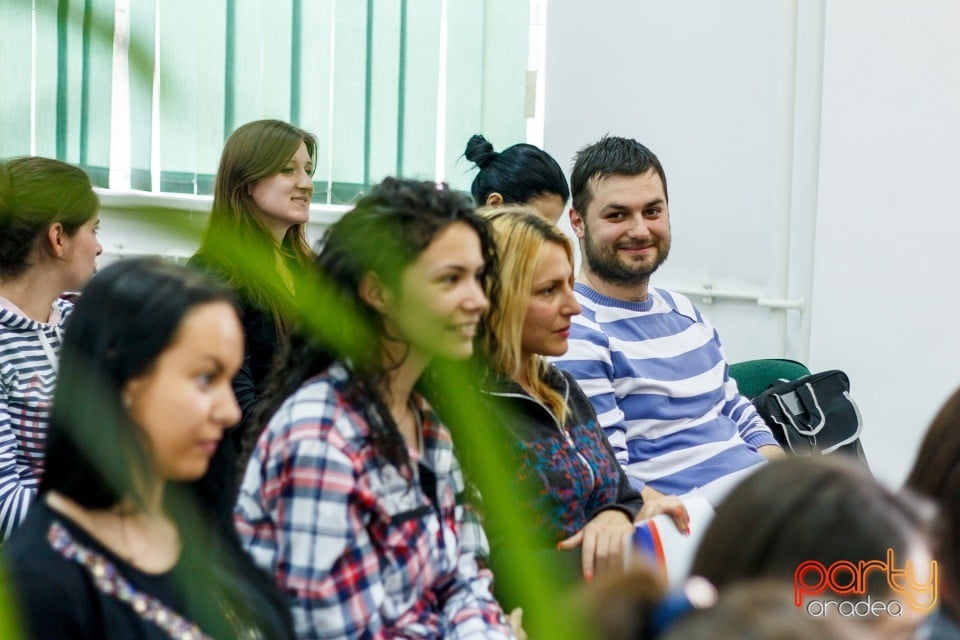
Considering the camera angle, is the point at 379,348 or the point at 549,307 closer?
the point at 379,348

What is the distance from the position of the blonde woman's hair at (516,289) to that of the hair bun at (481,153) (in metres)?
0.97

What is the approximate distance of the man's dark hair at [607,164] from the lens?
7.20ft

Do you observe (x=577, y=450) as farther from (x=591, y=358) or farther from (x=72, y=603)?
(x=72, y=603)

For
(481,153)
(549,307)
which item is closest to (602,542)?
(549,307)

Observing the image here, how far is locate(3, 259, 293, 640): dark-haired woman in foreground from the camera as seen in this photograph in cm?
78

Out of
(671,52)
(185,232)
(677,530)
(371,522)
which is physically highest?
(671,52)

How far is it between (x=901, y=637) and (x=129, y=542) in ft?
1.99

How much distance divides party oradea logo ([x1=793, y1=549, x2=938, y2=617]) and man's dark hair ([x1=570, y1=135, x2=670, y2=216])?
147cm

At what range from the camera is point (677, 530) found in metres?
1.48

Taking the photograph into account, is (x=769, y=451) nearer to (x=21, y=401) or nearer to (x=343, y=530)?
(x=343, y=530)

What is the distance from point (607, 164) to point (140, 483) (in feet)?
5.28

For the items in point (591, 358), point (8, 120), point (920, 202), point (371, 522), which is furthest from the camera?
point (920, 202)

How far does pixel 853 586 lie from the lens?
0.75 meters

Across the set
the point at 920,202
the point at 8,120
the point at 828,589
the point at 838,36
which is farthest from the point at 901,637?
the point at 838,36
